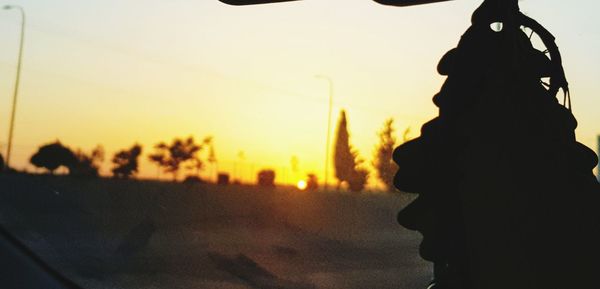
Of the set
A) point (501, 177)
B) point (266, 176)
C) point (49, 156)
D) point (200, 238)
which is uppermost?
point (266, 176)

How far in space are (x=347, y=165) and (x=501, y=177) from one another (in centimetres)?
4296

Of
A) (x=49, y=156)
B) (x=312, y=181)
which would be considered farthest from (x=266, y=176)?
(x=49, y=156)

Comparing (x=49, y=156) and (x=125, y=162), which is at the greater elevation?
(x=125, y=162)

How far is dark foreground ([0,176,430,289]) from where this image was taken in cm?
992

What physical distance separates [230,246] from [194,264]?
14.4 ft

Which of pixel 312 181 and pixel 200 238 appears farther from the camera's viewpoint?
pixel 312 181

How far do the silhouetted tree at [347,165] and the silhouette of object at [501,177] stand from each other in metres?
27.5

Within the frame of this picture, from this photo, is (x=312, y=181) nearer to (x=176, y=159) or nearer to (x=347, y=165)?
(x=347, y=165)

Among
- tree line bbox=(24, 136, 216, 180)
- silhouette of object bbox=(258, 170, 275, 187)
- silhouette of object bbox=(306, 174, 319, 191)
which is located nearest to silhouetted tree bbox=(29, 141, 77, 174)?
tree line bbox=(24, 136, 216, 180)

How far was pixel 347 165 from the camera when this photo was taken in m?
45.5

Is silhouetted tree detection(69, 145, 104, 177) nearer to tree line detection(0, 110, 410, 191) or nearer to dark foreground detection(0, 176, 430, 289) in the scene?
tree line detection(0, 110, 410, 191)

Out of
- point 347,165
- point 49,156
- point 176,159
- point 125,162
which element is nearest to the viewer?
point 49,156

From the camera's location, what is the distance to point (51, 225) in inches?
488

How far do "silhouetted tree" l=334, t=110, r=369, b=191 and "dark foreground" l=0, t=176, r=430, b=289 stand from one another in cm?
576
